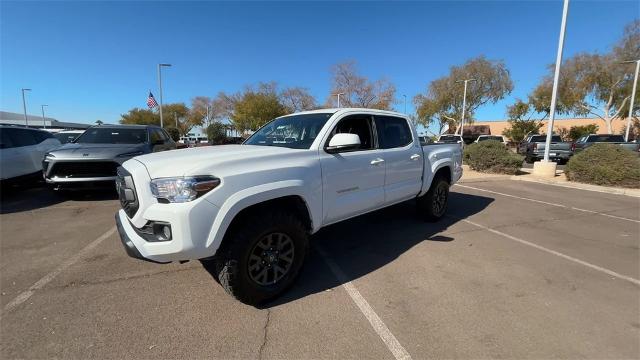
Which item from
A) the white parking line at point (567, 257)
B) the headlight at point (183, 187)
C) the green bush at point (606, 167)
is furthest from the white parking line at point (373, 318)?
the green bush at point (606, 167)

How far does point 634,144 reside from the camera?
17.5 metres

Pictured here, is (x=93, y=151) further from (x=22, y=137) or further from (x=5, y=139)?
(x=22, y=137)

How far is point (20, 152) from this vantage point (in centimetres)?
761

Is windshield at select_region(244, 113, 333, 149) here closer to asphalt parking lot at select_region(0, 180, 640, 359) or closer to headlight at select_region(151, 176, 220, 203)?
headlight at select_region(151, 176, 220, 203)

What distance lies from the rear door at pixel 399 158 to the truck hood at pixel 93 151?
224 inches

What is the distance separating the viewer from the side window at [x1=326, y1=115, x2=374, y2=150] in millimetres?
4059

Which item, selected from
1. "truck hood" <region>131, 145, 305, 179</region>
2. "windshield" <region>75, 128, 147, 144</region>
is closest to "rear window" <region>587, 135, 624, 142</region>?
"truck hood" <region>131, 145, 305, 179</region>

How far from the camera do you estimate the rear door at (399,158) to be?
14.6 ft

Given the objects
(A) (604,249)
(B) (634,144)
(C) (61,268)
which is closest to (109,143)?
(C) (61,268)

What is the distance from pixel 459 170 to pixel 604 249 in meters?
2.47

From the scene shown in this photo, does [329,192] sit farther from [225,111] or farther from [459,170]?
[225,111]

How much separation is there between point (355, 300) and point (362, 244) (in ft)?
5.21

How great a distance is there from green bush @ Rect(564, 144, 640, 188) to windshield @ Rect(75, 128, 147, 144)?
13529 millimetres

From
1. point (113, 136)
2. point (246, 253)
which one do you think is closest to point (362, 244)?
point (246, 253)
